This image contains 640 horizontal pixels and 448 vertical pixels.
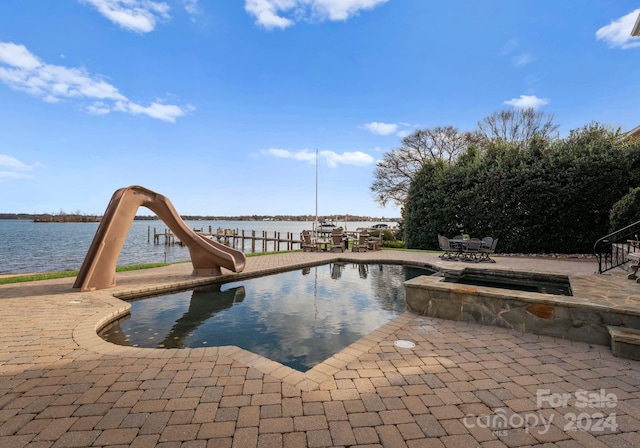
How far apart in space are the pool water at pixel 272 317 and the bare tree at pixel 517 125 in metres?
22.5

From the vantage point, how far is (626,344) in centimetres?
354

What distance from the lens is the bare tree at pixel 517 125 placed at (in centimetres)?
2328

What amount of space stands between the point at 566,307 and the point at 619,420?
2323 millimetres

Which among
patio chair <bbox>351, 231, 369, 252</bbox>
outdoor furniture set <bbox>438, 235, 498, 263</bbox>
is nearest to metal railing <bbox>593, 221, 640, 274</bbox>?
outdoor furniture set <bbox>438, 235, 498, 263</bbox>

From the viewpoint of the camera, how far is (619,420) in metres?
2.33

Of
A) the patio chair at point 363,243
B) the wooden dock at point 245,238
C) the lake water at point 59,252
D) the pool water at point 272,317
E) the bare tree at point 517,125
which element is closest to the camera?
the pool water at point 272,317

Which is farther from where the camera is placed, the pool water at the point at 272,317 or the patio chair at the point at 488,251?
the patio chair at the point at 488,251

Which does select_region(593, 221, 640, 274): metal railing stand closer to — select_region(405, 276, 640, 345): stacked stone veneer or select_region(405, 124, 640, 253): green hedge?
select_region(405, 124, 640, 253): green hedge

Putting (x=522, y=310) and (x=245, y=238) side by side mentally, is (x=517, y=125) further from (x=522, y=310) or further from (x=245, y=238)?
(x=245, y=238)

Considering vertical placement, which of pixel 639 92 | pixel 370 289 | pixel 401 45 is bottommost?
pixel 370 289

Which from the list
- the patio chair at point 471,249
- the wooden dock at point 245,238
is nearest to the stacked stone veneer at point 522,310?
the patio chair at point 471,249

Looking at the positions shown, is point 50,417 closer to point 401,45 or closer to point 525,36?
point 401,45

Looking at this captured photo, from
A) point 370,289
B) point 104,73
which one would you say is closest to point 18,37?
point 104,73

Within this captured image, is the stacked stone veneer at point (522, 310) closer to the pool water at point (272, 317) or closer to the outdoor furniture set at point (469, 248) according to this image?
the pool water at point (272, 317)
